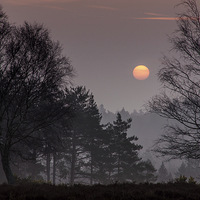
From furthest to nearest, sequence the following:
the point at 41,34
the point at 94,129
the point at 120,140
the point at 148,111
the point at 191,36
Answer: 1. the point at 120,140
2. the point at 94,129
3. the point at 41,34
4. the point at 148,111
5. the point at 191,36

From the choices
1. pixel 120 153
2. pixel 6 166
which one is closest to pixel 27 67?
pixel 6 166

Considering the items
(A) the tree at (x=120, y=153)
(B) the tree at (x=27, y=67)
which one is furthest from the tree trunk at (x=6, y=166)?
(A) the tree at (x=120, y=153)

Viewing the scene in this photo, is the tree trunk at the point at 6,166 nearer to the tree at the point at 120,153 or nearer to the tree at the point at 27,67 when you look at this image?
the tree at the point at 27,67

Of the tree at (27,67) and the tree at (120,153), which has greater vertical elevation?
the tree at (27,67)

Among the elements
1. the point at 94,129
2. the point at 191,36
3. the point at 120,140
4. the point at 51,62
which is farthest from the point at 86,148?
the point at 191,36

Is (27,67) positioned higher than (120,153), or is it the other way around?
(27,67)

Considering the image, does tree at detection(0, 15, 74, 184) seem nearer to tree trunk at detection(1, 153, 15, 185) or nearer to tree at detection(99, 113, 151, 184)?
tree trunk at detection(1, 153, 15, 185)

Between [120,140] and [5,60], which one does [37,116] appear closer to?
[5,60]

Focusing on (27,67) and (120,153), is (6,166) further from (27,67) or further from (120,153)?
(120,153)

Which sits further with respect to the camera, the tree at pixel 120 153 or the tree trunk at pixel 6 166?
the tree at pixel 120 153

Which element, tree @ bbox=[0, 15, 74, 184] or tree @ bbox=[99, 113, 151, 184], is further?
tree @ bbox=[99, 113, 151, 184]

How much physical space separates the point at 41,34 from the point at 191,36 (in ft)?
22.9

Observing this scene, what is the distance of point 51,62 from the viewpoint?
1033cm

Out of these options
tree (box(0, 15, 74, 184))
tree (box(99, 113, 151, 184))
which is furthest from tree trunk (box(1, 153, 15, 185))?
tree (box(99, 113, 151, 184))
